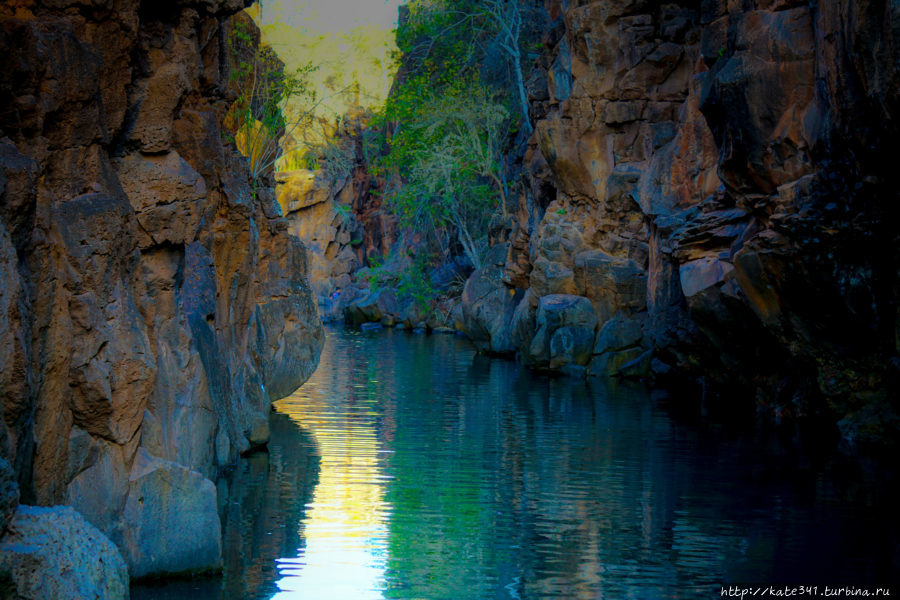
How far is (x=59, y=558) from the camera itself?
18.3 ft

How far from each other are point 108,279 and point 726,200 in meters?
15.1

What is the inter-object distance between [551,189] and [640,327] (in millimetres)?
7916

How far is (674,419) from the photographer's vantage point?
63.5 feet

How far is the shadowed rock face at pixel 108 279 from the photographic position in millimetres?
6996

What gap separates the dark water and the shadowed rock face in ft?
3.04

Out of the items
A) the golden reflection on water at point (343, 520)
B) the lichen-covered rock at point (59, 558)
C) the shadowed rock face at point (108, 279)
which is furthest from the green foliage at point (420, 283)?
the lichen-covered rock at point (59, 558)

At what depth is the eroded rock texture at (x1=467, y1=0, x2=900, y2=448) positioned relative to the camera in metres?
14.0

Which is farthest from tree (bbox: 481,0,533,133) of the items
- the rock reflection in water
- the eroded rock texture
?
the rock reflection in water

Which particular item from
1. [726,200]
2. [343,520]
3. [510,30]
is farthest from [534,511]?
[510,30]

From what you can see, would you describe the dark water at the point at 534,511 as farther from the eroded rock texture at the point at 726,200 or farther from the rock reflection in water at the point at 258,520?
the eroded rock texture at the point at 726,200

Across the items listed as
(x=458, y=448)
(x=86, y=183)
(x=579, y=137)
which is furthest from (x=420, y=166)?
(x=86, y=183)

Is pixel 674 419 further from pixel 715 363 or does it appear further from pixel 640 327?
pixel 640 327

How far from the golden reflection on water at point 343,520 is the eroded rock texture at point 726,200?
285 inches

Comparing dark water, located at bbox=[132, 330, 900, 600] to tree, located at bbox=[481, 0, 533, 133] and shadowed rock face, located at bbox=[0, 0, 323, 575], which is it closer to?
shadowed rock face, located at bbox=[0, 0, 323, 575]
